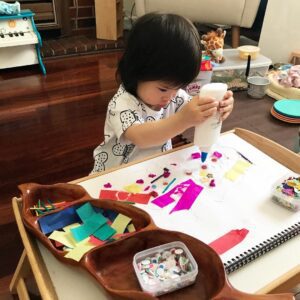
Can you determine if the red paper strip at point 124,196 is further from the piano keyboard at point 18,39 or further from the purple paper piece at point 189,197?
the piano keyboard at point 18,39

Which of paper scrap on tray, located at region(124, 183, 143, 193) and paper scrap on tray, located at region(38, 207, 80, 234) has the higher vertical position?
paper scrap on tray, located at region(38, 207, 80, 234)

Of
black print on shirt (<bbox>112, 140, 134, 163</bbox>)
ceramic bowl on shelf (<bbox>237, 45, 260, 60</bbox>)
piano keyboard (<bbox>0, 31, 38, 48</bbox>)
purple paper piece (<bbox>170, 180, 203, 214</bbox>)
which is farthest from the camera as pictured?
piano keyboard (<bbox>0, 31, 38, 48</bbox>)

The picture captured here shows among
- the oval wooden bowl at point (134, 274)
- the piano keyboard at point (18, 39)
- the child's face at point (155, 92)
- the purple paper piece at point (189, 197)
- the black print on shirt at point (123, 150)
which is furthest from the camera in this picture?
the piano keyboard at point (18, 39)

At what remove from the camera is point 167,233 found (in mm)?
546

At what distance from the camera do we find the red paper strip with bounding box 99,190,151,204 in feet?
2.23

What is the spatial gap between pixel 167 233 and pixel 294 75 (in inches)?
46.9

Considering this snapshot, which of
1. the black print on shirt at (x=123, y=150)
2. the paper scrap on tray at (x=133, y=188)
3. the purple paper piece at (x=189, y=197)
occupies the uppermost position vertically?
the purple paper piece at (x=189, y=197)

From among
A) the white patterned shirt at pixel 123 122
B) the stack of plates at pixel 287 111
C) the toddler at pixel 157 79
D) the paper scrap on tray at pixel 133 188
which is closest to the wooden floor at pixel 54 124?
the stack of plates at pixel 287 111

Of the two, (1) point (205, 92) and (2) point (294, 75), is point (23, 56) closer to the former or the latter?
(2) point (294, 75)

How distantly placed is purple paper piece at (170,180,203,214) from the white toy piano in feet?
6.31

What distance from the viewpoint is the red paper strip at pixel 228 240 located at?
0.57 m

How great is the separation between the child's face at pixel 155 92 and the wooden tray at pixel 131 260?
0.30 m

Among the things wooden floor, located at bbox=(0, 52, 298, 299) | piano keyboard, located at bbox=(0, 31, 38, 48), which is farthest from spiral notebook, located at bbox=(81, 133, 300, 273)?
piano keyboard, located at bbox=(0, 31, 38, 48)

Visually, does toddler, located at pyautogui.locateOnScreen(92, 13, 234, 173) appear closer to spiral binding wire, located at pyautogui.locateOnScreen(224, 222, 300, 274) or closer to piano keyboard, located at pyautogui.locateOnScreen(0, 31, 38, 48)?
spiral binding wire, located at pyautogui.locateOnScreen(224, 222, 300, 274)
